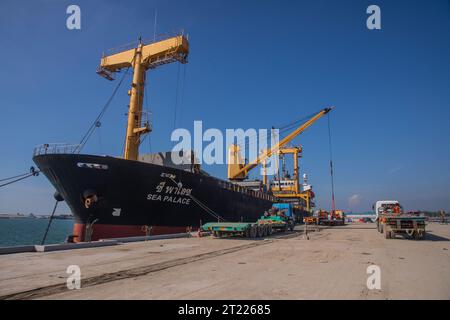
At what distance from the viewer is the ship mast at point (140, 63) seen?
23.1m

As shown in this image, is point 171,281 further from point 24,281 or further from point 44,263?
point 44,263

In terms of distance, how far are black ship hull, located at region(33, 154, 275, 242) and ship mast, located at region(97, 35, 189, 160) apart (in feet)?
12.7

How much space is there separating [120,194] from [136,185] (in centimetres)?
117

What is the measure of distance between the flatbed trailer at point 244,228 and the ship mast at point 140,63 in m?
Result: 8.59

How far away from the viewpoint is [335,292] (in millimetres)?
6199

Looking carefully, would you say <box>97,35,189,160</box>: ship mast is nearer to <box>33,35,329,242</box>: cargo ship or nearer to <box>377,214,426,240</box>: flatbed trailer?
<box>33,35,329,242</box>: cargo ship

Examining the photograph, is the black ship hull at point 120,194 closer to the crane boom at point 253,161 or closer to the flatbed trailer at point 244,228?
the flatbed trailer at point 244,228

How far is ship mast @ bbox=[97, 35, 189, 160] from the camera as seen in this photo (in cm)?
2306

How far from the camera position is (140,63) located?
24.5m

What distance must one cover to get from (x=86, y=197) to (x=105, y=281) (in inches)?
458

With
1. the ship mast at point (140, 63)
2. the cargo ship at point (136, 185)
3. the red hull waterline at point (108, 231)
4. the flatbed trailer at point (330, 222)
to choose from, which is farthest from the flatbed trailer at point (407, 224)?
the flatbed trailer at point (330, 222)

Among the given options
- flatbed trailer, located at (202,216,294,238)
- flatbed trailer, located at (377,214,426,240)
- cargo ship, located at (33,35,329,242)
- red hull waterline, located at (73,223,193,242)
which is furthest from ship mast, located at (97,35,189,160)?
flatbed trailer, located at (377,214,426,240)

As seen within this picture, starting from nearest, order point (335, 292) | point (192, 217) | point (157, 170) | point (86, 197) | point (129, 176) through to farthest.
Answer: point (335, 292) → point (86, 197) → point (129, 176) → point (157, 170) → point (192, 217)
